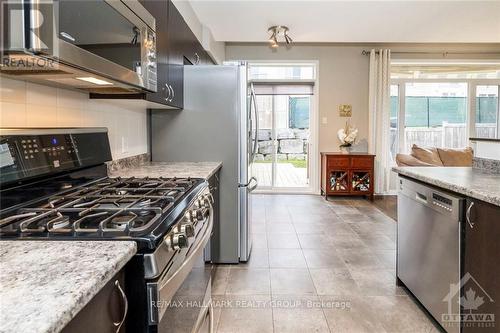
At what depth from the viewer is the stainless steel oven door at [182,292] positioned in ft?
2.93

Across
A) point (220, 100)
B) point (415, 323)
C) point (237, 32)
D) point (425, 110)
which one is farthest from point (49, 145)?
point (425, 110)

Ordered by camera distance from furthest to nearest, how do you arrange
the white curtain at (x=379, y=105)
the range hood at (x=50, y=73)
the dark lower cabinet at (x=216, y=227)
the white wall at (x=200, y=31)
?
the white curtain at (x=379, y=105)
the white wall at (x=200, y=31)
the dark lower cabinet at (x=216, y=227)
the range hood at (x=50, y=73)

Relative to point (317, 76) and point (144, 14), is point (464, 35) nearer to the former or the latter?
point (317, 76)

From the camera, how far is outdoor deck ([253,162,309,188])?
6242mm

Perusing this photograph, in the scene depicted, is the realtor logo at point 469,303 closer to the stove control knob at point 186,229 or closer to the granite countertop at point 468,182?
the granite countertop at point 468,182

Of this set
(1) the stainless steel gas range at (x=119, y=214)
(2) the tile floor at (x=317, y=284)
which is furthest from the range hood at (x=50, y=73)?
(2) the tile floor at (x=317, y=284)

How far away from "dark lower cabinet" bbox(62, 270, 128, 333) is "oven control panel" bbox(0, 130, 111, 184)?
2.28 feet

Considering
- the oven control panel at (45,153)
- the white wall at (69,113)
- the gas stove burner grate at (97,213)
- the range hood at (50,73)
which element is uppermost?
the range hood at (50,73)

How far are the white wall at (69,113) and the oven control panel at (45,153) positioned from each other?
9cm

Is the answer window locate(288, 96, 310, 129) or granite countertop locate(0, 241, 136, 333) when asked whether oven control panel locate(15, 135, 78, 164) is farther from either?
window locate(288, 96, 310, 129)

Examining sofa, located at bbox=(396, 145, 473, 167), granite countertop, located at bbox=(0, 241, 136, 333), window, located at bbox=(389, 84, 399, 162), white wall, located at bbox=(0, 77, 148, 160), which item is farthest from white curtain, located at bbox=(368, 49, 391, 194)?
granite countertop, located at bbox=(0, 241, 136, 333)

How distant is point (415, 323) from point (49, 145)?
213 cm

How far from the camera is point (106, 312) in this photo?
0.75 meters

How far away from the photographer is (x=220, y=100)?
2766 millimetres
